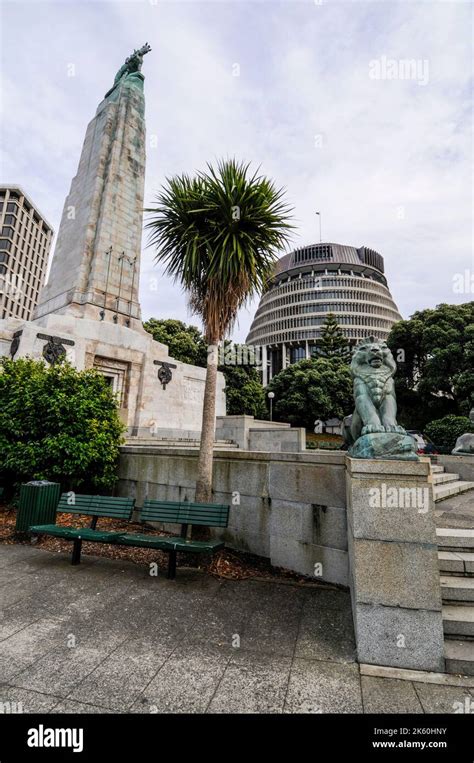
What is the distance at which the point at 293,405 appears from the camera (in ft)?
138

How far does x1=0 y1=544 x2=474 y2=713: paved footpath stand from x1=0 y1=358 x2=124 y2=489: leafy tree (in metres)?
3.08

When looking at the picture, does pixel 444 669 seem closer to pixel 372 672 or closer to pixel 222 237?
pixel 372 672

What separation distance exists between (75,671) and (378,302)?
9405cm

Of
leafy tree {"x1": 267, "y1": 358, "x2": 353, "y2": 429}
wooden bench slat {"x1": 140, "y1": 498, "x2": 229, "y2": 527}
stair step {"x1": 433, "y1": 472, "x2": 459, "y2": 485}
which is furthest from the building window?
wooden bench slat {"x1": 140, "y1": 498, "x2": 229, "y2": 527}

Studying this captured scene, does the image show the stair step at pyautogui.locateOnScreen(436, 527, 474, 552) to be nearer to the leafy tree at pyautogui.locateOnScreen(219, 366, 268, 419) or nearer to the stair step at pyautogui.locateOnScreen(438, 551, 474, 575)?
the stair step at pyautogui.locateOnScreen(438, 551, 474, 575)

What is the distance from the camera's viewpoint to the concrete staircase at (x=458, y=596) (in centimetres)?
317

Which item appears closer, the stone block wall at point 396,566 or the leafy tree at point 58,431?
the stone block wall at point 396,566

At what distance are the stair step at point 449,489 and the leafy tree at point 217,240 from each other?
4742 mm

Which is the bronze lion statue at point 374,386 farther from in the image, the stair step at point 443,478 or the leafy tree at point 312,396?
the leafy tree at point 312,396

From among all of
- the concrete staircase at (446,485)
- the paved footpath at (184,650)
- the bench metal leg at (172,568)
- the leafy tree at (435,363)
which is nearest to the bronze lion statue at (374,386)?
the paved footpath at (184,650)

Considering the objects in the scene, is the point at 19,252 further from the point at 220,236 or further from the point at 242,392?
the point at 220,236

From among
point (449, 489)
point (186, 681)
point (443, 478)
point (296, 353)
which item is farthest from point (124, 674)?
point (296, 353)

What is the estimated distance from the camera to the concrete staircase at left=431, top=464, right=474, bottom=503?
289 inches
